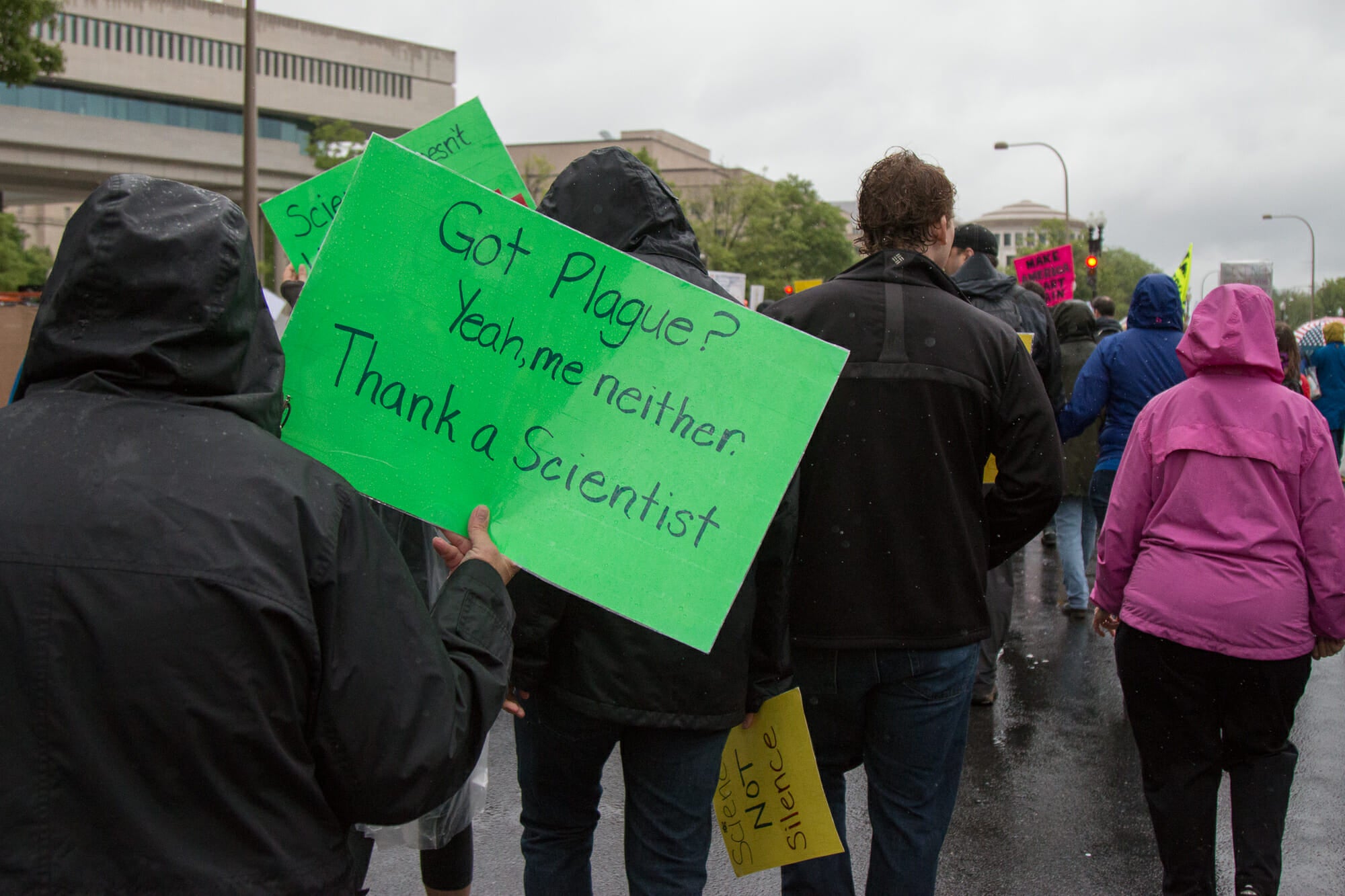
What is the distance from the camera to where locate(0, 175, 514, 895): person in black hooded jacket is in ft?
4.29

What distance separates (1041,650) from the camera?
6.39 m

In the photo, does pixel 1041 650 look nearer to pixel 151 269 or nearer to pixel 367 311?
pixel 367 311

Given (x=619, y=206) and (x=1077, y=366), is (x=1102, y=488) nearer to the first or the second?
(x=1077, y=366)

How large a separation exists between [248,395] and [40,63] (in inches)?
742

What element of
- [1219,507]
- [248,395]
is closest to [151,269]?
[248,395]

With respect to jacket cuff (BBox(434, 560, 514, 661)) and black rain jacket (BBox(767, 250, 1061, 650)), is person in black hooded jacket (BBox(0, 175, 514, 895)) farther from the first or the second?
black rain jacket (BBox(767, 250, 1061, 650))

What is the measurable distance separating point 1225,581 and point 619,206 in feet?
6.19

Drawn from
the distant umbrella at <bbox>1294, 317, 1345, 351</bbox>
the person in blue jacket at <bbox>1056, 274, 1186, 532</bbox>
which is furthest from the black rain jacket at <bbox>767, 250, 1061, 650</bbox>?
the distant umbrella at <bbox>1294, 317, 1345, 351</bbox>

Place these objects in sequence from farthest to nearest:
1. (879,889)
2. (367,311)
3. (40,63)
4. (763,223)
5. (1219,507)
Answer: (763,223)
(40,63)
(1219,507)
(879,889)
(367,311)

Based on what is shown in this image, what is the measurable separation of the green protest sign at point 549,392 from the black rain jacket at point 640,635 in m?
0.36

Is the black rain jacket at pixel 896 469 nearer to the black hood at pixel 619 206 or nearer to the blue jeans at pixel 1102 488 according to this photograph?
the black hood at pixel 619 206

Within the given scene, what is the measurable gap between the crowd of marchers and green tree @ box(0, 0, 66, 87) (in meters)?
16.4

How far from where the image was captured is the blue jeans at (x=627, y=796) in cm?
238

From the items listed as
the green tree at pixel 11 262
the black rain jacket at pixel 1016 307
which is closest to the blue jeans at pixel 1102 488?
the black rain jacket at pixel 1016 307
